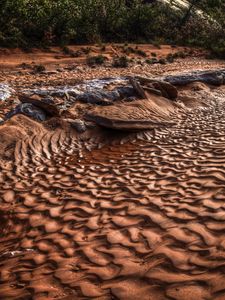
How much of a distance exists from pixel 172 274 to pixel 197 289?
315 millimetres

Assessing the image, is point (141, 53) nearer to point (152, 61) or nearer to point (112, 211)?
point (152, 61)

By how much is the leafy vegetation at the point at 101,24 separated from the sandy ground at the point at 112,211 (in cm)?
1072

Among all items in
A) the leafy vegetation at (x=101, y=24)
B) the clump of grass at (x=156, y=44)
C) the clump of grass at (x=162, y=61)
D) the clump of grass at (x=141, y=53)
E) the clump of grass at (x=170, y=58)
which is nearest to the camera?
the leafy vegetation at (x=101, y=24)

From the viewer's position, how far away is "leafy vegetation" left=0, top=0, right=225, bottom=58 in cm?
1745

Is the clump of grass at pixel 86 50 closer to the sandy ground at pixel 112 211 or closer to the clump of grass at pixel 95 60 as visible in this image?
the clump of grass at pixel 95 60

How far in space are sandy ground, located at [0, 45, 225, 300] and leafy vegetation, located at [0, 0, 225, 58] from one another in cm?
1072

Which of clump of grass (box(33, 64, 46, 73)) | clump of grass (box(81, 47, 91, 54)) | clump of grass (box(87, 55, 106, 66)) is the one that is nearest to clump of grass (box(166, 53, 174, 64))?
clump of grass (box(87, 55, 106, 66))

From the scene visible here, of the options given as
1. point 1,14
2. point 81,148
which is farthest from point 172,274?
point 1,14

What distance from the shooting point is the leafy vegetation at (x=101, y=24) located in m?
17.5

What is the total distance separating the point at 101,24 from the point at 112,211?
63.7ft

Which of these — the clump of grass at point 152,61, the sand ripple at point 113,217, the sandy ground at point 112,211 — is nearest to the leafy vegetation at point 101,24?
the clump of grass at point 152,61

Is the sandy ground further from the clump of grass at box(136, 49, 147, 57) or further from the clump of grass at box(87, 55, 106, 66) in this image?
the clump of grass at box(136, 49, 147, 57)

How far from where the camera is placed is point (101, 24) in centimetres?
2214

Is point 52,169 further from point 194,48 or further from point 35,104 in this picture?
point 194,48
